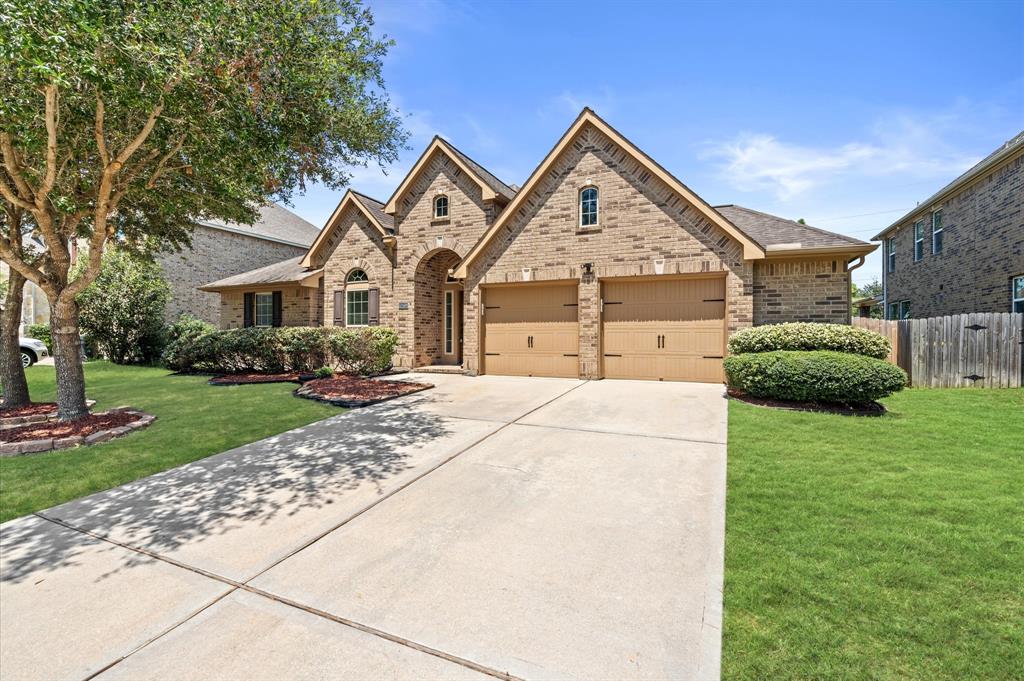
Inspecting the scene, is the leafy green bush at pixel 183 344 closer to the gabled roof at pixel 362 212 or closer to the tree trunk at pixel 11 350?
the gabled roof at pixel 362 212

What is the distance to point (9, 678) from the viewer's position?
2.24 meters

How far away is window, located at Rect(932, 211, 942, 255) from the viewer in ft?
56.2

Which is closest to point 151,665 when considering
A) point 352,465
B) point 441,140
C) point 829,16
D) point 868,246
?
point 352,465

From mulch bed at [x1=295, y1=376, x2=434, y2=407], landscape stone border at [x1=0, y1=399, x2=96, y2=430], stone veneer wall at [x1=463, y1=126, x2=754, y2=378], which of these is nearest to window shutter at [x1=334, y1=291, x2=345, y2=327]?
mulch bed at [x1=295, y1=376, x2=434, y2=407]

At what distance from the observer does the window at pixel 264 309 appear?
18453 millimetres

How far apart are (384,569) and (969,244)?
69.8 feet

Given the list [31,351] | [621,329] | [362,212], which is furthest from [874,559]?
[31,351]

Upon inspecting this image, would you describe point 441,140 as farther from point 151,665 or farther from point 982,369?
point 982,369

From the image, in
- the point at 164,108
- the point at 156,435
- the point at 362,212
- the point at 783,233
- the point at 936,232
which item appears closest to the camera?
the point at 164,108

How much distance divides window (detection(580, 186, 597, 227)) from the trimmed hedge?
6.95 m

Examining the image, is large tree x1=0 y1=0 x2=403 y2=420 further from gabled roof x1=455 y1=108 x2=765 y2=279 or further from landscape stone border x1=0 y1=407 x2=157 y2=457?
gabled roof x1=455 y1=108 x2=765 y2=279

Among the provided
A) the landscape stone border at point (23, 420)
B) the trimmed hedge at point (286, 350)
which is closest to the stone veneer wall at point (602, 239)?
the trimmed hedge at point (286, 350)

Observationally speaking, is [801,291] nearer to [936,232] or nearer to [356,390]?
[356,390]

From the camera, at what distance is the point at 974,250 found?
14953mm
